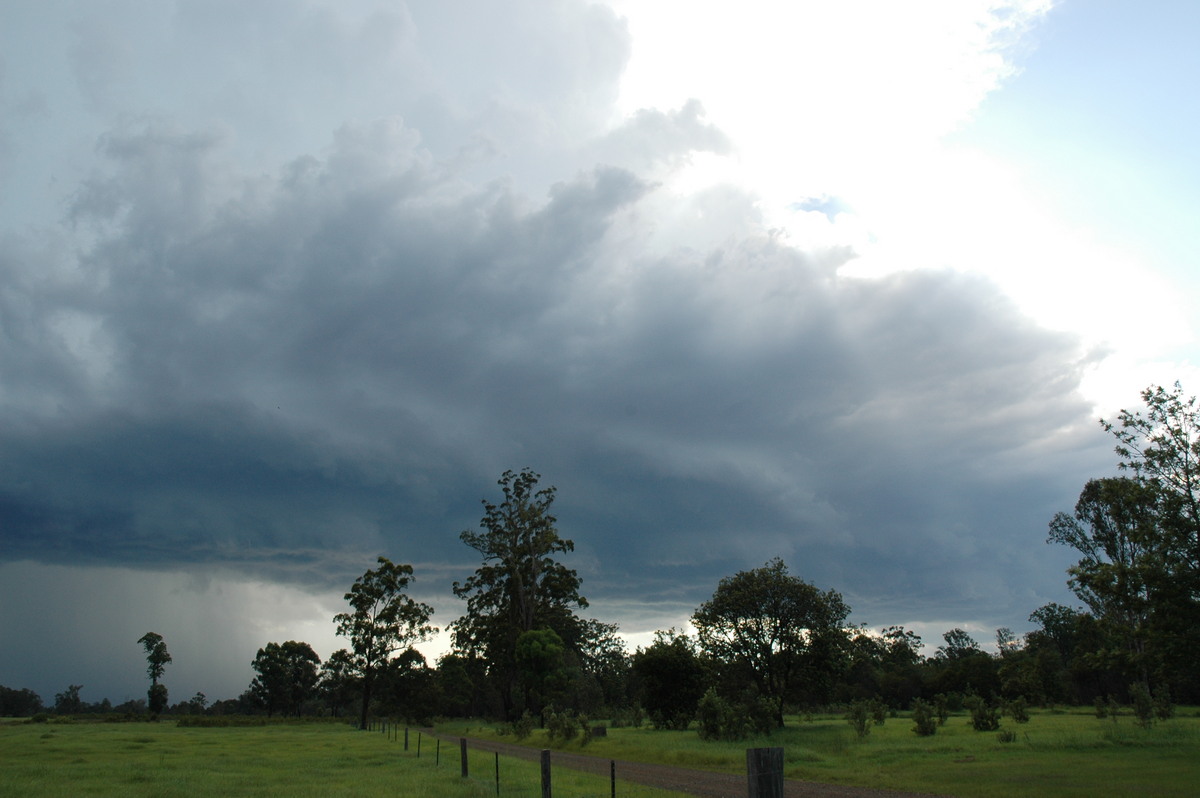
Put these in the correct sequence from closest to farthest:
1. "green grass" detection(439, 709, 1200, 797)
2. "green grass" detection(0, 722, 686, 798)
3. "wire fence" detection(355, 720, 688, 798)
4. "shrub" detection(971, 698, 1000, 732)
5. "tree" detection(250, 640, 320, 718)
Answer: "wire fence" detection(355, 720, 688, 798) < "green grass" detection(439, 709, 1200, 797) < "green grass" detection(0, 722, 686, 798) < "shrub" detection(971, 698, 1000, 732) < "tree" detection(250, 640, 320, 718)

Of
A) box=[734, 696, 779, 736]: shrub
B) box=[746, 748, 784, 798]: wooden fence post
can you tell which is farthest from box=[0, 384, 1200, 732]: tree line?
box=[746, 748, 784, 798]: wooden fence post

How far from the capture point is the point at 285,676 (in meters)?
126

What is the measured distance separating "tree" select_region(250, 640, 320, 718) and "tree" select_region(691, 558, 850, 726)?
106 meters

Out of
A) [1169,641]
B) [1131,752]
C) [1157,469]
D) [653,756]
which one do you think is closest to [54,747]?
[653,756]

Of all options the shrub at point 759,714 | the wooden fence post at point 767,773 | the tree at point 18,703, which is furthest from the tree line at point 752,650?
the tree at point 18,703

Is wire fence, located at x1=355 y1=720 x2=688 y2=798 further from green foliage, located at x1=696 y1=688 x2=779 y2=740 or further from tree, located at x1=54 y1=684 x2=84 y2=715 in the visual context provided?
tree, located at x1=54 y1=684 x2=84 y2=715

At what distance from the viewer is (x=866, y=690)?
3932 inches

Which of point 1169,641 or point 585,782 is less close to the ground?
point 1169,641

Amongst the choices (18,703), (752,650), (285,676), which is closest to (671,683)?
(752,650)

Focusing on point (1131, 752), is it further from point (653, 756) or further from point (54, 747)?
point (54, 747)

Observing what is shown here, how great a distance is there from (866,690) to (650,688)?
59.5m

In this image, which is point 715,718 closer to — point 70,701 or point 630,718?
point 630,718

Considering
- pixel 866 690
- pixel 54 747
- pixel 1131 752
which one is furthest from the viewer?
pixel 866 690

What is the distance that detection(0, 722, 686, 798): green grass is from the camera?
2080 cm
